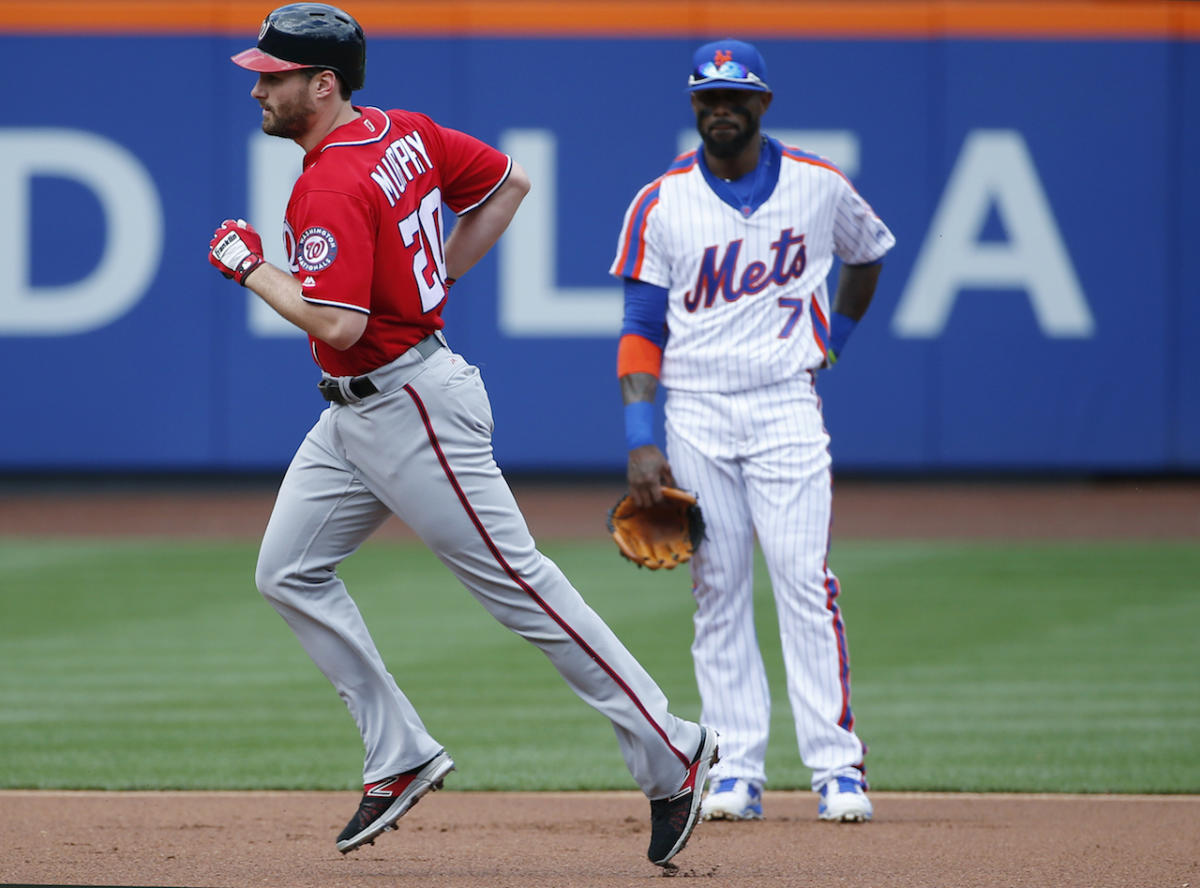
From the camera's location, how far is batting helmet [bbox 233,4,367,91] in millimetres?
3832

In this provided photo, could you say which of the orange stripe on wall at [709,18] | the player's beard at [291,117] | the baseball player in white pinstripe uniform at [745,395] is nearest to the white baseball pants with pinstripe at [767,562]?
Result: the baseball player in white pinstripe uniform at [745,395]

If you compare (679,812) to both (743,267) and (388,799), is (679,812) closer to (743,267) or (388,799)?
(388,799)

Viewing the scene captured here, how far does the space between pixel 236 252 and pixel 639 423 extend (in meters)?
1.48

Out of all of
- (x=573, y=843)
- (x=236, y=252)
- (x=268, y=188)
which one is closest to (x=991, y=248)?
(x=268, y=188)

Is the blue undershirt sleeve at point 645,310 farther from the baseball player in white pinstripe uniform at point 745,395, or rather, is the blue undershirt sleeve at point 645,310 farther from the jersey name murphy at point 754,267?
the jersey name murphy at point 754,267

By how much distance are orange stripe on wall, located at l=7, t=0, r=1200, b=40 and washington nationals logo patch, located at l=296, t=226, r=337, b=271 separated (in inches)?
454

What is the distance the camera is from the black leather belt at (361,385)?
155 inches

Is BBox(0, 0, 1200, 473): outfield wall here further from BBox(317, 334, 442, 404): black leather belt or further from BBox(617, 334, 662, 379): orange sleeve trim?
BBox(317, 334, 442, 404): black leather belt

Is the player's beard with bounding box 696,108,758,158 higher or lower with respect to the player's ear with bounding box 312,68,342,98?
lower

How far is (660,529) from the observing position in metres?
4.97

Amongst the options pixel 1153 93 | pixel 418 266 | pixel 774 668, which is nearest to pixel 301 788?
pixel 418 266

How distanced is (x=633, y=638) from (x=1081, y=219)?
8158 millimetres

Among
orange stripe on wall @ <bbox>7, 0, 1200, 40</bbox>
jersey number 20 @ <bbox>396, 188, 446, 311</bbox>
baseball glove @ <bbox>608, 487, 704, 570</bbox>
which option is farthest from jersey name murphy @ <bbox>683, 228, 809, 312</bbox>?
orange stripe on wall @ <bbox>7, 0, 1200, 40</bbox>

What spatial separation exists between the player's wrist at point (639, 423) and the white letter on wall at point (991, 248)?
1021 cm
